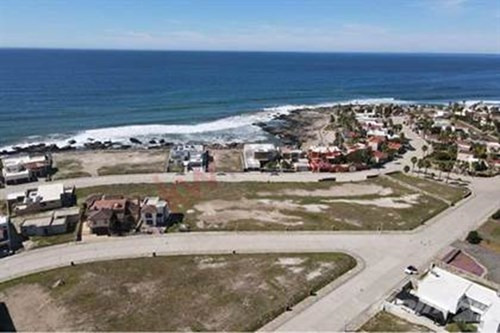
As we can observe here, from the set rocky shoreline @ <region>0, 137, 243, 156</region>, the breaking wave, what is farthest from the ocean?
rocky shoreline @ <region>0, 137, 243, 156</region>

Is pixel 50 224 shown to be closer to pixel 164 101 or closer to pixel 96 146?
pixel 96 146

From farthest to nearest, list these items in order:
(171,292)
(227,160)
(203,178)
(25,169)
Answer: (227,160) → (203,178) → (25,169) → (171,292)

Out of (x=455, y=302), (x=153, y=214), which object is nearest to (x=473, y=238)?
(x=455, y=302)

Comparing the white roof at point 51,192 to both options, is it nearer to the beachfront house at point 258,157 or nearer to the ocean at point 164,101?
the beachfront house at point 258,157

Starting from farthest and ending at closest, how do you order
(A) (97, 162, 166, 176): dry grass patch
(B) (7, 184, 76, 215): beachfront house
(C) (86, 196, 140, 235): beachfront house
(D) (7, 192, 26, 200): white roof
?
(A) (97, 162, 166, 176): dry grass patch
(D) (7, 192, 26, 200): white roof
(B) (7, 184, 76, 215): beachfront house
(C) (86, 196, 140, 235): beachfront house

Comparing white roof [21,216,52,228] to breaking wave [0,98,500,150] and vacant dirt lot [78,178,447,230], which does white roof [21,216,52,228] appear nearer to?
vacant dirt lot [78,178,447,230]

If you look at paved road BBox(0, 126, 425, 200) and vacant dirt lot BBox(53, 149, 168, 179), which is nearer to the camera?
paved road BBox(0, 126, 425, 200)

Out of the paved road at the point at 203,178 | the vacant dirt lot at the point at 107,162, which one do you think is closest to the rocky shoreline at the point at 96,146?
the vacant dirt lot at the point at 107,162

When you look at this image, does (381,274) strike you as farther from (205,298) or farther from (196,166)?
(196,166)
